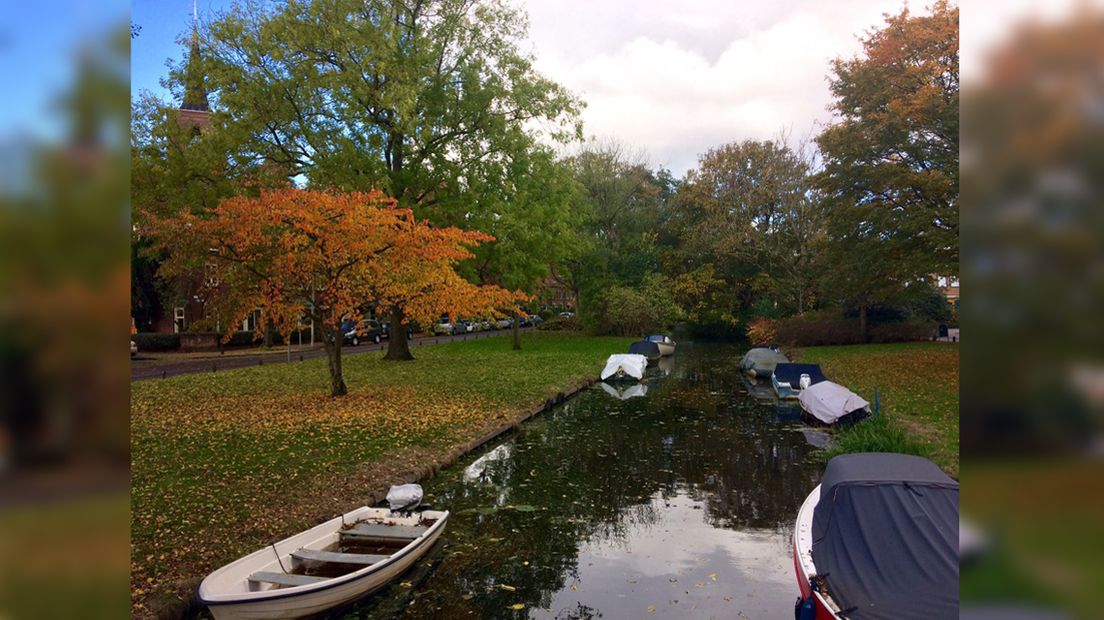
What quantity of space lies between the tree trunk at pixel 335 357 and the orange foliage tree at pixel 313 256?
0.07 meters

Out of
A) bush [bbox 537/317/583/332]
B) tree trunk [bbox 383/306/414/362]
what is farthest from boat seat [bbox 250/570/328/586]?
bush [bbox 537/317/583/332]

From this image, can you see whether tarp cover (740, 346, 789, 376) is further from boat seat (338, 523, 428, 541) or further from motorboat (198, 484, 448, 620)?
boat seat (338, 523, 428, 541)

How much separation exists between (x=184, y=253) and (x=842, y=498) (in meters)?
12.6

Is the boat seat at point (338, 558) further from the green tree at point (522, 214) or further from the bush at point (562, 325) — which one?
the bush at point (562, 325)

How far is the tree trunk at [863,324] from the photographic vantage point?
34.8 m

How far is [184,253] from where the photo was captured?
13.5m

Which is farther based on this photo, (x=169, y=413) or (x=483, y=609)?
(x=169, y=413)

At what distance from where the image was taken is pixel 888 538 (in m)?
5.88

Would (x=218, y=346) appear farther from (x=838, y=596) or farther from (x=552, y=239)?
(x=838, y=596)

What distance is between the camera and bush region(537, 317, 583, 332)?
4538 cm

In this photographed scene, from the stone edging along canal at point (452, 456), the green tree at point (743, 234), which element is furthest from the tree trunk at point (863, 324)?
the stone edging along canal at point (452, 456)
